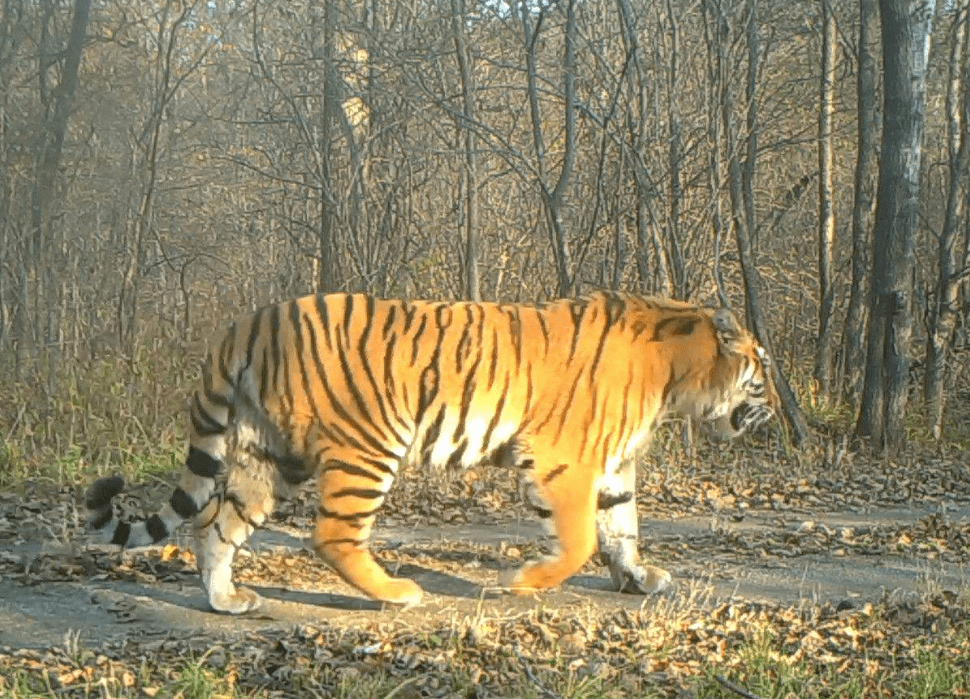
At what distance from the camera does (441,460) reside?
20.5 ft

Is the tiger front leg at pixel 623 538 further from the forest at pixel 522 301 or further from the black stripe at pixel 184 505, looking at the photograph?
the black stripe at pixel 184 505

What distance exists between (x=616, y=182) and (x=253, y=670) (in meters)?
6.78

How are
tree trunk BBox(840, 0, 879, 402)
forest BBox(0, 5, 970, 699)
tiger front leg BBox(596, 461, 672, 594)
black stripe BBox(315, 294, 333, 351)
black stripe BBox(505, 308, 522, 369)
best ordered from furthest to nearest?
tree trunk BBox(840, 0, 879, 402) → tiger front leg BBox(596, 461, 672, 594) → black stripe BBox(505, 308, 522, 369) → black stripe BBox(315, 294, 333, 351) → forest BBox(0, 5, 970, 699)

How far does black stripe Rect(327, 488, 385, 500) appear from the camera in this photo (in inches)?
232

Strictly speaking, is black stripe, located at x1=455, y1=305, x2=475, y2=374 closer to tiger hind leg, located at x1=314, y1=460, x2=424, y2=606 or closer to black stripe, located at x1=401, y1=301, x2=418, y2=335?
black stripe, located at x1=401, y1=301, x2=418, y2=335

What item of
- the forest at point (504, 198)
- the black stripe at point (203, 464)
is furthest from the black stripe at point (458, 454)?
the forest at point (504, 198)

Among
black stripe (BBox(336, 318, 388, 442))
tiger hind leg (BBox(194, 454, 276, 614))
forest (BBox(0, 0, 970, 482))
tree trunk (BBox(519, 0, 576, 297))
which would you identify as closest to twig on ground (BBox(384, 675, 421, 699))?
tiger hind leg (BBox(194, 454, 276, 614))

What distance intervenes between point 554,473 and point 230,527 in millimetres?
1548

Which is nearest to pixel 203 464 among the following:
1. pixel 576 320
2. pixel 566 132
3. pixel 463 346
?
pixel 463 346

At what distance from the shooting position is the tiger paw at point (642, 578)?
6.48 m

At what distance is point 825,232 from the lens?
13.4m

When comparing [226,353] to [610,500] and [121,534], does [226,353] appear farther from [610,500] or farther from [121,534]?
[610,500]

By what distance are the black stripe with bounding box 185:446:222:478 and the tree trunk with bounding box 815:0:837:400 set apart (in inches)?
326

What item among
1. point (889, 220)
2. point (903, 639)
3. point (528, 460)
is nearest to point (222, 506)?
point (528, 460)
